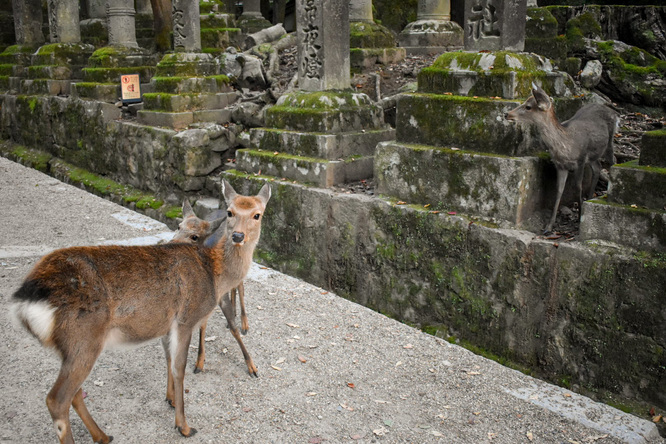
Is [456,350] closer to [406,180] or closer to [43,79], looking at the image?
[406,180]

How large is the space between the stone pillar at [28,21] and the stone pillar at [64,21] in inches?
93.0

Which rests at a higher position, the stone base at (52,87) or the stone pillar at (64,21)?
the stone pillar at (64,21)

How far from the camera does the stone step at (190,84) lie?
939cm

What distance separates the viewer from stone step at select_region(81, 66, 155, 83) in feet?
Answer: 37.0

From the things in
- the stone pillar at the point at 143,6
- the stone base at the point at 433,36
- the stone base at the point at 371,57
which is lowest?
the stone base at the point at 371,57

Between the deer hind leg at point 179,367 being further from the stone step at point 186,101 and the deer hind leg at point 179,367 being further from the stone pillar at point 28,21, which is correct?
the stone pillar at point 28,21

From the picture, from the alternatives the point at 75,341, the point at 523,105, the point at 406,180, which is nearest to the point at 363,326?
the point at 406,180

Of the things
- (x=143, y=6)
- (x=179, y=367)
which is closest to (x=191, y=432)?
(x=179, y=367)

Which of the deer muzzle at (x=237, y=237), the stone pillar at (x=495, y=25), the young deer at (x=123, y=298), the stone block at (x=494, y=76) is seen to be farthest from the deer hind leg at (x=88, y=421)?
the stone pillar at (x=495, y=25)

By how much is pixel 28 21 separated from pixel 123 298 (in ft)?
46.6

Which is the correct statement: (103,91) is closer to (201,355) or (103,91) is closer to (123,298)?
(201,355)

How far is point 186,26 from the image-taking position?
9.73m

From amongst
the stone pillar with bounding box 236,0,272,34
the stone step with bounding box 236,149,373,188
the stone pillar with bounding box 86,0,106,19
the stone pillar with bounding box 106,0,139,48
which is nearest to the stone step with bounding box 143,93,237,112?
the stone step with bounding box 236,149,373,188

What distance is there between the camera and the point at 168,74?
9.62 meters
